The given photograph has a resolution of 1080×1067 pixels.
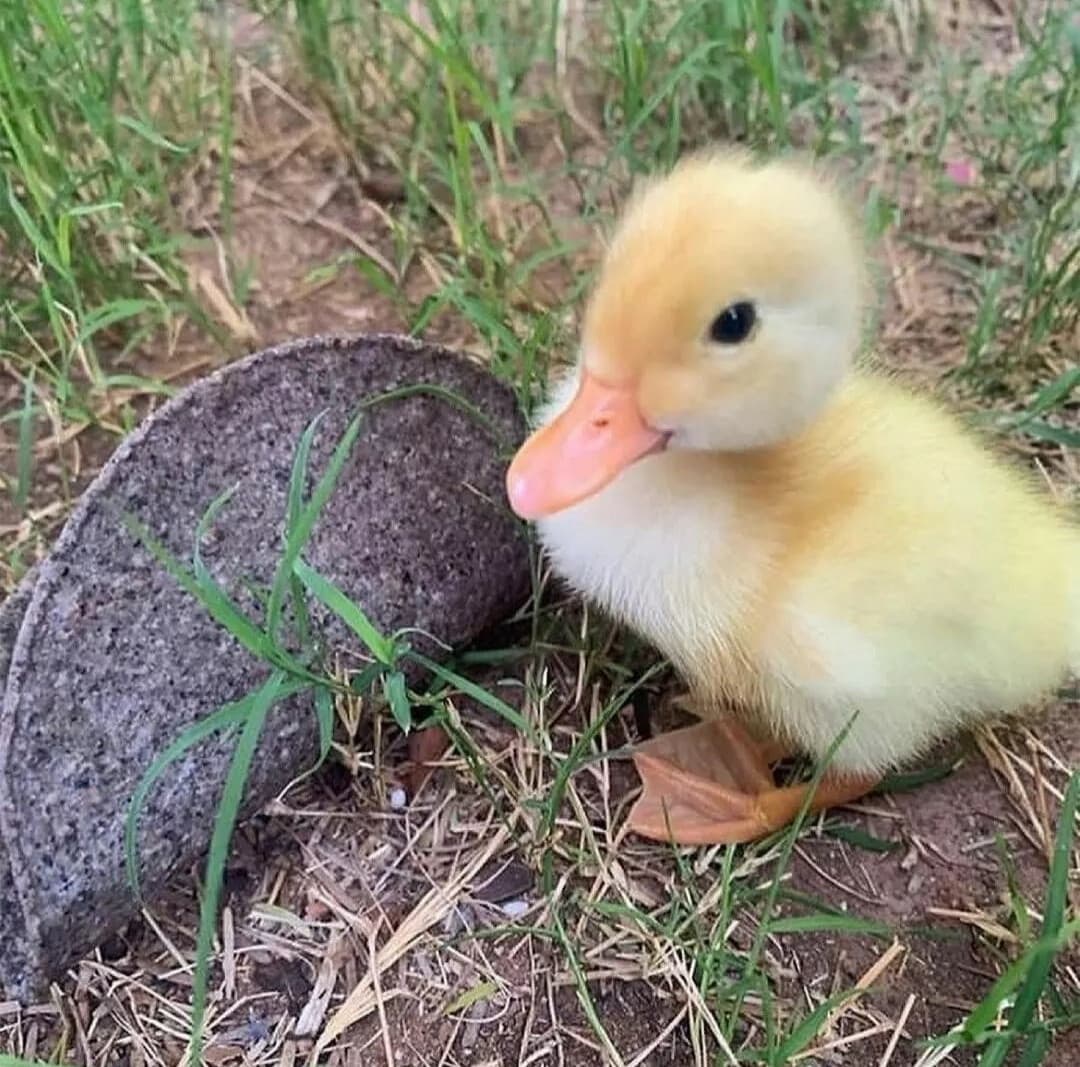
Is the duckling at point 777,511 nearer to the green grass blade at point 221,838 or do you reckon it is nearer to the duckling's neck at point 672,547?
the duckling's neck at point 672,547

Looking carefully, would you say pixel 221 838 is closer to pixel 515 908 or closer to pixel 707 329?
pixel 515 908

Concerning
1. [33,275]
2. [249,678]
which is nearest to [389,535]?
[249,678]

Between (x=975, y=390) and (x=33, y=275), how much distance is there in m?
1.12

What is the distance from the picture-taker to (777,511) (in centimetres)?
123

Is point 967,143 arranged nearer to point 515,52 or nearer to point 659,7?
point 659,7

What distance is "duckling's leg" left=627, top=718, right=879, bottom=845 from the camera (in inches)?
53.6

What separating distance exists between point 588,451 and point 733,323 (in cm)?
15

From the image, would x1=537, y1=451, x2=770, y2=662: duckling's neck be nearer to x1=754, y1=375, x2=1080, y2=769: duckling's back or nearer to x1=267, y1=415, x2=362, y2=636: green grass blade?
x1=754, y1=375, x2=1080, y2=769: duckling's back

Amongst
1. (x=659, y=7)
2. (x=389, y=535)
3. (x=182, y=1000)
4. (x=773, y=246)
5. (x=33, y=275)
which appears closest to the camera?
(x=773, y=246)

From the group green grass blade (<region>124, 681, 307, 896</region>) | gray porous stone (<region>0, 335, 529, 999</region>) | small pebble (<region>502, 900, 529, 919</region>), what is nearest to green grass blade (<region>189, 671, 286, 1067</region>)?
green grass blade (<region>124, 681, 307, 896</region>)

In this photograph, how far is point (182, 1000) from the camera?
1271 mm

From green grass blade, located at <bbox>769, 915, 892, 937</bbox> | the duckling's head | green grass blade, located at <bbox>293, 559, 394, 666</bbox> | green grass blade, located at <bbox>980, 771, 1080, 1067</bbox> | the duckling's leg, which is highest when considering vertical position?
the duckling's head

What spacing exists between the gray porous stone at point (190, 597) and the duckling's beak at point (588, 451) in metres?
0.29

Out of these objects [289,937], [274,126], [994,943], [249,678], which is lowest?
[994,943]
